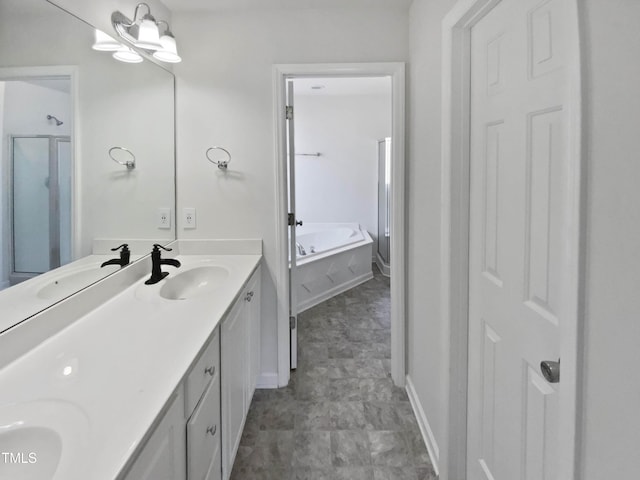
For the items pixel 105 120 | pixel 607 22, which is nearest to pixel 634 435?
pixel 607 22

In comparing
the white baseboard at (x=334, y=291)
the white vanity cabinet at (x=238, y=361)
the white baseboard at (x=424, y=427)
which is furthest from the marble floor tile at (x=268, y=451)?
the white baseboard at (x=334, y=291)

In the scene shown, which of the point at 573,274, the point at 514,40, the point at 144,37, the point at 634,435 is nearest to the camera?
the point at 634,435

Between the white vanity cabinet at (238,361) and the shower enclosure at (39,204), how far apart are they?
0.66 metres

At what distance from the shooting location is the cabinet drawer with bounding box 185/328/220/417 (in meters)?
1.12

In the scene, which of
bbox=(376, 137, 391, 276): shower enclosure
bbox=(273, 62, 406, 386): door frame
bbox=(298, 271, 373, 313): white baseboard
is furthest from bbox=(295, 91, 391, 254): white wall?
bbox=(273, 62, 406, 386): door frame

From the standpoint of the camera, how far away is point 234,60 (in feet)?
7.76

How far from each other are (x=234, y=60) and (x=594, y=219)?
2198 mm

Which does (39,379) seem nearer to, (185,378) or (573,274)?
(185,378)

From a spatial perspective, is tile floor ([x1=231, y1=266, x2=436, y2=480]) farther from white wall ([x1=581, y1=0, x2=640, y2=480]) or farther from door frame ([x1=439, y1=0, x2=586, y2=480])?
white wall ([x1=581, y1=0, x2=640, y2=480])

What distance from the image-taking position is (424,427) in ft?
6.70

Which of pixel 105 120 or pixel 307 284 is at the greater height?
pixel 105 120

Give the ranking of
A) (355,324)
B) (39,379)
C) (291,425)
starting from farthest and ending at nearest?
(355,324), (291,425), (39,379)

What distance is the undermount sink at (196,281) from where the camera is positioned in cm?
205

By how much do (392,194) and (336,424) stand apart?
1373 mm
